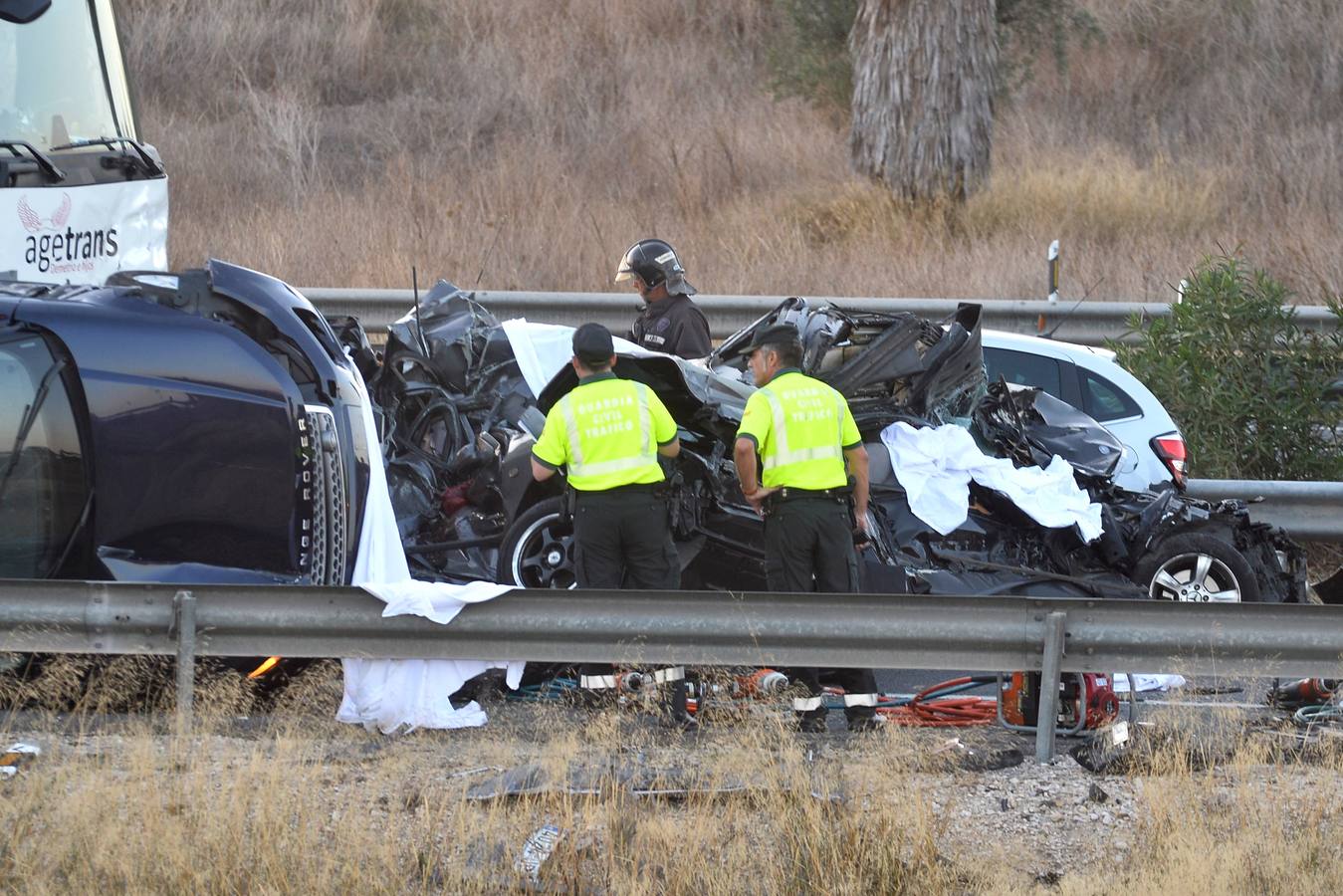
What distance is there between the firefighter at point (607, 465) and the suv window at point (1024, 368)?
3.73 metres

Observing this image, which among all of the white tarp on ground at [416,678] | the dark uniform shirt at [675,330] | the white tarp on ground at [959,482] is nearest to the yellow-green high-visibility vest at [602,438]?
the white tarp on ground at [416,678]

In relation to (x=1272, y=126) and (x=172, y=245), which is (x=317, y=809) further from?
(x=1272, y=126)

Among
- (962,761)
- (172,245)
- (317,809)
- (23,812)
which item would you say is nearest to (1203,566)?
(962,761)

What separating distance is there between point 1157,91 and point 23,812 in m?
20.9

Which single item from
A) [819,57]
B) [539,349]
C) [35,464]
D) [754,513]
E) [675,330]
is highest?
[819,57]

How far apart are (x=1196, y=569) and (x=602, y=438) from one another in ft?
11.2

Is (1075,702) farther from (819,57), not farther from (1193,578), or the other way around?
(819,57)

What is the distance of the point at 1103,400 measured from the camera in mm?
10125

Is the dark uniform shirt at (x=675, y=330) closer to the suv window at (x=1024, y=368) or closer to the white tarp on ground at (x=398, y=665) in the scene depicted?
the suv window at (x=1024, y=368)

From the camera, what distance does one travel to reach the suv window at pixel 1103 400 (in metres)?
10.0

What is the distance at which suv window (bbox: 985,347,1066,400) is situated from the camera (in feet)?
33.7

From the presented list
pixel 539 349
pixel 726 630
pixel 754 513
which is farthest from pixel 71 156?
pixel 726 630

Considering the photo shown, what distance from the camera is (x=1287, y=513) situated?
30.8 feet

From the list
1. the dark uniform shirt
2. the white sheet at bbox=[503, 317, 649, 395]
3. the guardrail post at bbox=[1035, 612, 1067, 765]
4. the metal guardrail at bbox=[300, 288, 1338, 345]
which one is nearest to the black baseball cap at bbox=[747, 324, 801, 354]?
the white sheet at bbox=[503, 317, 649, 395]
